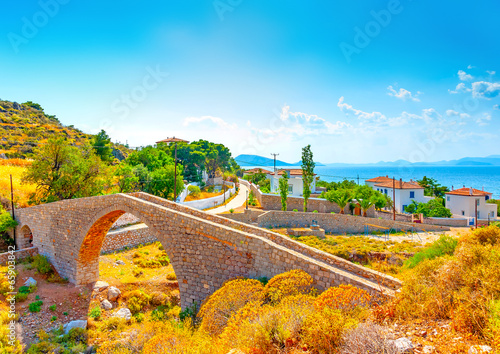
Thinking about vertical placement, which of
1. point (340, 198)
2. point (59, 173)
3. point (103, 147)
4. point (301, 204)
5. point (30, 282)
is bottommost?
point (30, 282)

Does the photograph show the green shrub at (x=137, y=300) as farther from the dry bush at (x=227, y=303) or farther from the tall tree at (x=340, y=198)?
the tall tree at (x=340, y=198)

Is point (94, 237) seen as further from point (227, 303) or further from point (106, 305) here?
point (227, 303)

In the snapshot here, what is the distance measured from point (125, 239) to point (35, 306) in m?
7.55

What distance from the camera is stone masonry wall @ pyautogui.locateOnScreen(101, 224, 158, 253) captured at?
1798cm

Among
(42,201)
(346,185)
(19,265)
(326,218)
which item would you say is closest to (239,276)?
(19,265)

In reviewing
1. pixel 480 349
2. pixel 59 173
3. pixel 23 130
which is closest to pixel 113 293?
pixel 59 173

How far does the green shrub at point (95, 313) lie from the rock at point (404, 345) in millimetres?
12053

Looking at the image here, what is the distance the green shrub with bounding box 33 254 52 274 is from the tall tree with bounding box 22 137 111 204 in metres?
5.03

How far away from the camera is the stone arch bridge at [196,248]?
6.97 meters

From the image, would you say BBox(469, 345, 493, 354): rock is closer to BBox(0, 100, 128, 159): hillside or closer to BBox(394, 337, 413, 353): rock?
BBox(394, 337, 413, 353): rock

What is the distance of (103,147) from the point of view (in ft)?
112

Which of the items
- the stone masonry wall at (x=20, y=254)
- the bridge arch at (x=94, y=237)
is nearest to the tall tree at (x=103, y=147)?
the stone masonry wall at (x=20, y=254)

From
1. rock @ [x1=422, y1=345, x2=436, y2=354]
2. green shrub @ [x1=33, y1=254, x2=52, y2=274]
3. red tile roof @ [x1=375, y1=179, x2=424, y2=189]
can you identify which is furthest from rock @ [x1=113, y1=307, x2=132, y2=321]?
red tile roof @ [x1=375, y1=179, x2=424, y2=189]

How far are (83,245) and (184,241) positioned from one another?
7065 millimetres
